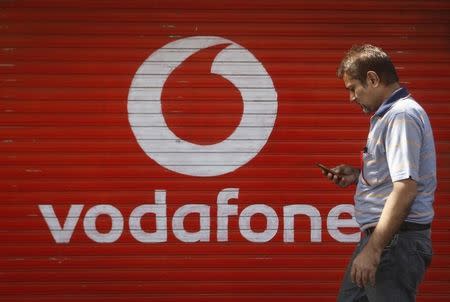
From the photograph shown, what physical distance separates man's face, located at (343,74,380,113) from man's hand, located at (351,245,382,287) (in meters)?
0.65

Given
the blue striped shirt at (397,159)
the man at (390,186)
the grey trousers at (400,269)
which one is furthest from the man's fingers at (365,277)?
the blue striped shirt at (397,159)

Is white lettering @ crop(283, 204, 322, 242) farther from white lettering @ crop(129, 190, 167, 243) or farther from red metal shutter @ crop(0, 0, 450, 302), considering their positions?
white lettering @ crop(129, 190, 167, 243)

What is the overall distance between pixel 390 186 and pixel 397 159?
9.1 inches

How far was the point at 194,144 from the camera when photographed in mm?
5414

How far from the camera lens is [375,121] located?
341cm

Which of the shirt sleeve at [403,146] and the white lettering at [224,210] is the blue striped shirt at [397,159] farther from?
the white lettering at [224,210]

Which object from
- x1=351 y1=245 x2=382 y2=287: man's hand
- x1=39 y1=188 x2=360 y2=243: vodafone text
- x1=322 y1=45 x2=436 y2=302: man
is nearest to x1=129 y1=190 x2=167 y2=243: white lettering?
x1=39 y1=188 x2=360 y2=243: vodafone text

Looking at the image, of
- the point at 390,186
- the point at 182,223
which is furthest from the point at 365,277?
the point at 182,223

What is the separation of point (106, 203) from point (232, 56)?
1327mm

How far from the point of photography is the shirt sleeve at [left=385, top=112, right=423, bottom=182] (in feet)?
10.3

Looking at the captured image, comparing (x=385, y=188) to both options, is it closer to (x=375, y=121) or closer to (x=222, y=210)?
(x=375, y=121)

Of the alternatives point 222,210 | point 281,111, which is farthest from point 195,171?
point 281,111

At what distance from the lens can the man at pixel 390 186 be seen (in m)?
3.12

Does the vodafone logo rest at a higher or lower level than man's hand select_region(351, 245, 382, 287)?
higher
